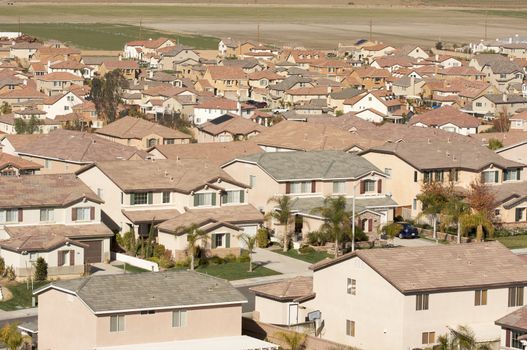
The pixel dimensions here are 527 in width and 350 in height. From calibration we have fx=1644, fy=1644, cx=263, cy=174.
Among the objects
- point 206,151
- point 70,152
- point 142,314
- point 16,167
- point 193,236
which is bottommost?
point 142,314

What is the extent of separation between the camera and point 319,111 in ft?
369

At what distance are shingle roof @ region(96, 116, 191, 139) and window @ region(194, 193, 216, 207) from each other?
2232 centimetres

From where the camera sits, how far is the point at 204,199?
6481 centimetres

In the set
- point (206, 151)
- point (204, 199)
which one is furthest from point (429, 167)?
point (204, 199)

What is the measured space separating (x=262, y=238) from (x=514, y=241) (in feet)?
34.4

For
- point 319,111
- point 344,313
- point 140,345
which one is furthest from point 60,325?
point 319,111

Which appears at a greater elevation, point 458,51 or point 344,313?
point 458,51

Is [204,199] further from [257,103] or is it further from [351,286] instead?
[257,103]

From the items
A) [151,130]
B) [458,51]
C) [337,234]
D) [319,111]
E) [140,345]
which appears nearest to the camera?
[140,345]

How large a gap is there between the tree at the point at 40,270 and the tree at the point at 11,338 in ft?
36.7

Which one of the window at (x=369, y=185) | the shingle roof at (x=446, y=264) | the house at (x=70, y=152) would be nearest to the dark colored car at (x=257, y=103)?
the house at (x=70, y=152)

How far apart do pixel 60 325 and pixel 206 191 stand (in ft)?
68.9

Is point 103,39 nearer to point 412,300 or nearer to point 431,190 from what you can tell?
point 431,190

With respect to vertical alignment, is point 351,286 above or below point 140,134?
below
